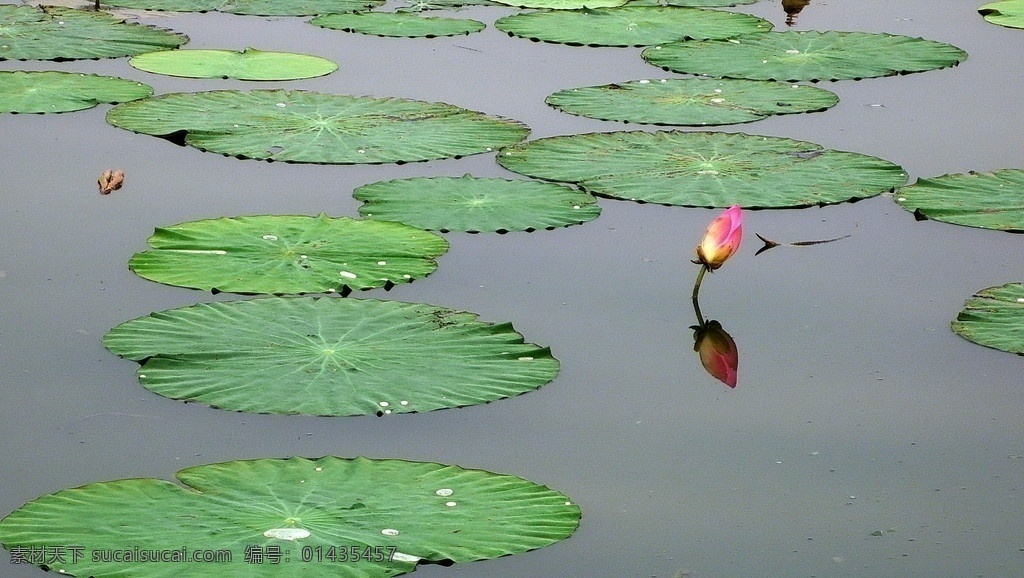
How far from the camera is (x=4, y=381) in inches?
110

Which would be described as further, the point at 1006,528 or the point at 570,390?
the point at 570,390

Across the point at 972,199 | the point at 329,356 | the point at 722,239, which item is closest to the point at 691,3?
the point at 972,199

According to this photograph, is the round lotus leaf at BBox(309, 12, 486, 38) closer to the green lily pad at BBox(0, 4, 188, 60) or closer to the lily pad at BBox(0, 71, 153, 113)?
the green lily pad at BBox(0, 4, 188, 60)

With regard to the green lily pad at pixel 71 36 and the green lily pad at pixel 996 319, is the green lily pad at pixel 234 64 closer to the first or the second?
the green lily pad at pixel 71 36

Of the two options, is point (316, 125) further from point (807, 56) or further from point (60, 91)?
point (807, 56)

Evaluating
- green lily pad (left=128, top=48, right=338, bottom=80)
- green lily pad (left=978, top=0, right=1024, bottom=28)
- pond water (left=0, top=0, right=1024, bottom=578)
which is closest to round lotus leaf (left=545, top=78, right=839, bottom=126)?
pond water (left=0, top=0, right=1024, bottom=578)

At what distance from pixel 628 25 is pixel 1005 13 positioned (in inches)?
→ 72.8

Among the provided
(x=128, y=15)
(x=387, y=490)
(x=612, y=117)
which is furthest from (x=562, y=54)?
(x=387, y=490)

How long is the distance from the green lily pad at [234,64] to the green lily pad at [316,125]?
0.33 m

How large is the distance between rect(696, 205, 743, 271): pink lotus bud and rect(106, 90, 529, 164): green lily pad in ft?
4.07

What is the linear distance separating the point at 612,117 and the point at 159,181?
1.53 metres

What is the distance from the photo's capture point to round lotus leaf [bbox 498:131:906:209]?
13.0ft

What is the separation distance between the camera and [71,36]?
5.77 metres

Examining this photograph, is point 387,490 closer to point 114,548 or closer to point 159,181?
point 114,548
